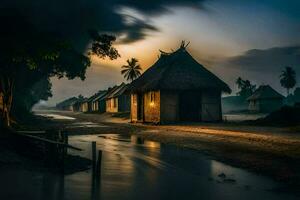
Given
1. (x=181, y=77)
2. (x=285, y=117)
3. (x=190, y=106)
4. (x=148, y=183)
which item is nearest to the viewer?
(x=148, y=183)

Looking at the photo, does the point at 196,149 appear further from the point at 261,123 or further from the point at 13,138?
the point at 261,123

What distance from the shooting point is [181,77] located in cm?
3394

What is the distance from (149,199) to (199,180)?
2323mm

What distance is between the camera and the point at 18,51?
14930 mm

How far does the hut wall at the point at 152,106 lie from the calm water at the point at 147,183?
20725 mm

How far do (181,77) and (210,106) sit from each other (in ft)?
13.3

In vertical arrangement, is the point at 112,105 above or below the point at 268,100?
below

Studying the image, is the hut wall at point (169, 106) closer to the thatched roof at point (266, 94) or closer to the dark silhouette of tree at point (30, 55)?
the dark silhouette of tree at point (30, 55)

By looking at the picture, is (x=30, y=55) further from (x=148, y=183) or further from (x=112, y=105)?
(x=112, y=105)

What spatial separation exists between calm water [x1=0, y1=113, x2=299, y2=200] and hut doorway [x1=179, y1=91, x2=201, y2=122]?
21.9 meters

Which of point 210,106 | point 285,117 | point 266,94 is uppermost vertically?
point 266,94

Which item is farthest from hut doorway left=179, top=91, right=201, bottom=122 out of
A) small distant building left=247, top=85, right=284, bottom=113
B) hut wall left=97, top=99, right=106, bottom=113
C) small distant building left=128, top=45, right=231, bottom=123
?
hut wall left=97, top=99, right=106, bottom=113

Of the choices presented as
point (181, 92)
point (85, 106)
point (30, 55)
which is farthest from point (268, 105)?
point (30, 55)

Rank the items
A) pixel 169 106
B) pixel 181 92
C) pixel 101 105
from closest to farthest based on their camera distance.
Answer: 1. pixel 169 106
2. pixel 181 92
3. pixel 101 105
